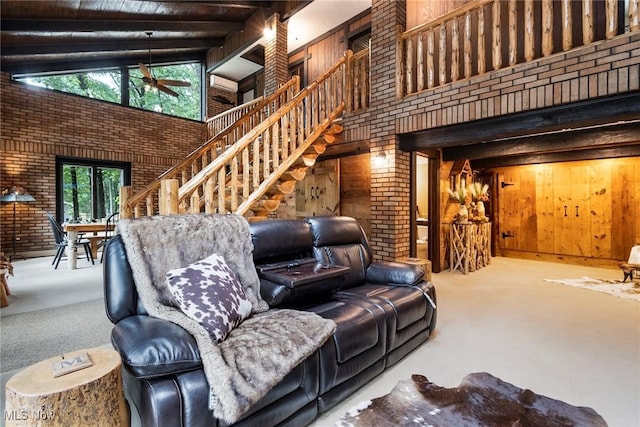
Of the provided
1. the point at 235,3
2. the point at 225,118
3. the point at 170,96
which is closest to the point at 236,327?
the point at 235,3

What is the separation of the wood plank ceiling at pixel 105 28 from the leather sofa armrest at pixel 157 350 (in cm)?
639

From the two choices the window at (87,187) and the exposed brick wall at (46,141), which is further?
the window at (87,187)

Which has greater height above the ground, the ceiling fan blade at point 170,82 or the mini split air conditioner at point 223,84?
the mini split air conditioner at point 223,84

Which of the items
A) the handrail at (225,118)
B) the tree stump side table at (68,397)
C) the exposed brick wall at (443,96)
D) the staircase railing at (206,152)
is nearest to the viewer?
the tree stump side table at (68,397)

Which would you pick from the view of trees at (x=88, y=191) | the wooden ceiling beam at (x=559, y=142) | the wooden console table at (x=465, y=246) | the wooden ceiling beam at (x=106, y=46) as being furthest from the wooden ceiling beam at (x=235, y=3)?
the wooden console table at (x=465, y=246)

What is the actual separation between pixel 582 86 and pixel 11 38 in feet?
28.6

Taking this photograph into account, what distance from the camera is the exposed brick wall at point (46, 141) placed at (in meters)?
6.02

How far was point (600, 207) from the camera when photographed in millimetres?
5734

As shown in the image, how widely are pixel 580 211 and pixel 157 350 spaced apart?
737 centimetres

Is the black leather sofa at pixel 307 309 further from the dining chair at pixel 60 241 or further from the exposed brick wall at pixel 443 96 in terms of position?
the dining chair at pixel 60 241

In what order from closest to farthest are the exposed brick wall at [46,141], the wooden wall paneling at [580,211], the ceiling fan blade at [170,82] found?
the wooden wall paneling at [580,211], the exposed brick wall at [46,141], the ceiling fan blade at [170,82]

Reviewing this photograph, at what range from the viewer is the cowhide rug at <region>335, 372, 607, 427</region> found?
1561 mm

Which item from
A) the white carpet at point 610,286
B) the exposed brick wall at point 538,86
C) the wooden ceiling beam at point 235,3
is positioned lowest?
the white carpet at point 610,286

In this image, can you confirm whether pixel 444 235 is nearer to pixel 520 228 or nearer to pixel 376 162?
pixel 376 162
